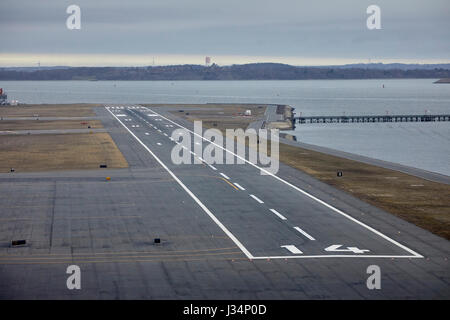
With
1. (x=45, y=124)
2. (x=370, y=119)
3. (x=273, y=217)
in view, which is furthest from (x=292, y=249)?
(x=370, y=119)

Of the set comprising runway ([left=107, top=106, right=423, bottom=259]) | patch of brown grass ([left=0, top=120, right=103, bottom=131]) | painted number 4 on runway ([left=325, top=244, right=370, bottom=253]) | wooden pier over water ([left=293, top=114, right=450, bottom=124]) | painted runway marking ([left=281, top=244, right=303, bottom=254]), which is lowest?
Answer: painted number 4 on runway ([left=325, top=244, right=370, bottom=253])

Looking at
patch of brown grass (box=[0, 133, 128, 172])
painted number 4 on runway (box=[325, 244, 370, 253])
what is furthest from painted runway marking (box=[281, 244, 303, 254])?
patch of brown grass (box=[0, 133, 128, 172])

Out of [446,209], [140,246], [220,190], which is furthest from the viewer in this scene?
[220,190]

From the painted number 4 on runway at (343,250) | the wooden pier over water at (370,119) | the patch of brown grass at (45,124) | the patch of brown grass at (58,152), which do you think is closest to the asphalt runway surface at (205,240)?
the painted number 4 on runway at (343,250)

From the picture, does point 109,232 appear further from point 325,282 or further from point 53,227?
point 325,282

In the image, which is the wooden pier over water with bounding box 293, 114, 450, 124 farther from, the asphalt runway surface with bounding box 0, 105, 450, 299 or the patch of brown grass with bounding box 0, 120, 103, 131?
the asphalt runway surface with bounding box 0, 105, 450, 299

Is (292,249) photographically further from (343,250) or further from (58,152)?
(58,152)

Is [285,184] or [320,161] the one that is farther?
[320,161]

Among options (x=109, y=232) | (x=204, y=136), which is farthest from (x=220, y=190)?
(x=204, y=136)
